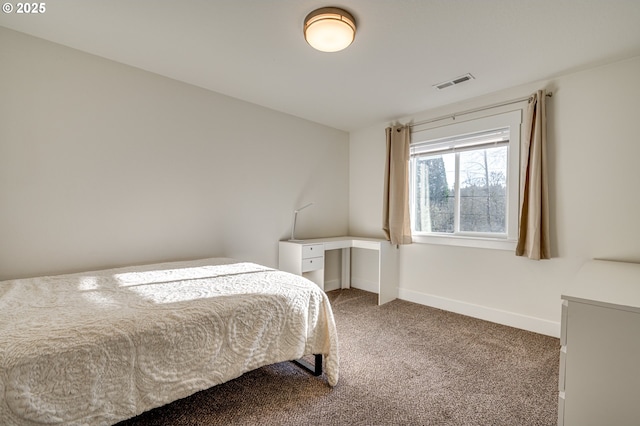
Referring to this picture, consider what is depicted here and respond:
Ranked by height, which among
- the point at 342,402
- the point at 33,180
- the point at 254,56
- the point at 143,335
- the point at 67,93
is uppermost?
the point at 254,56

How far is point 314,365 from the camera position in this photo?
2.01m

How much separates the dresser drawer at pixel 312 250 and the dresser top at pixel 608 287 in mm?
2187

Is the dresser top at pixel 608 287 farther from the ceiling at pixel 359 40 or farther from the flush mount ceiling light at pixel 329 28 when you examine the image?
the flush mount ceiling light at pixel 329 28

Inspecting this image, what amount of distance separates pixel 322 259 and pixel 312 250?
0.65 ft

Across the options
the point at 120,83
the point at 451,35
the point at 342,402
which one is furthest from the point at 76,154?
the point at 451,35

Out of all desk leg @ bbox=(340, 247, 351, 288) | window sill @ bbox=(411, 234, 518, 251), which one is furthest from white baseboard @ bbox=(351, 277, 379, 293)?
window sill @ bbox=(411, 234, 518, 251)

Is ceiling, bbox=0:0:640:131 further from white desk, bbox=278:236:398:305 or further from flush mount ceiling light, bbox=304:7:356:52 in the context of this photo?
white desk, bbox=278:236:398:305

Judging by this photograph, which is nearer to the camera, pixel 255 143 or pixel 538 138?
pixel 538 138

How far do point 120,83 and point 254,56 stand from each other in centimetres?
114

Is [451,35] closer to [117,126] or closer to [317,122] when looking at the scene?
[317,122]

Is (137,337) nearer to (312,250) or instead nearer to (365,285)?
(312,250)

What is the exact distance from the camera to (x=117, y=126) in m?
2.32

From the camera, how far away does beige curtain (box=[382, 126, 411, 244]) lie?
3.41 metres

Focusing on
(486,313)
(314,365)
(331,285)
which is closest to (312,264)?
(331,285)
